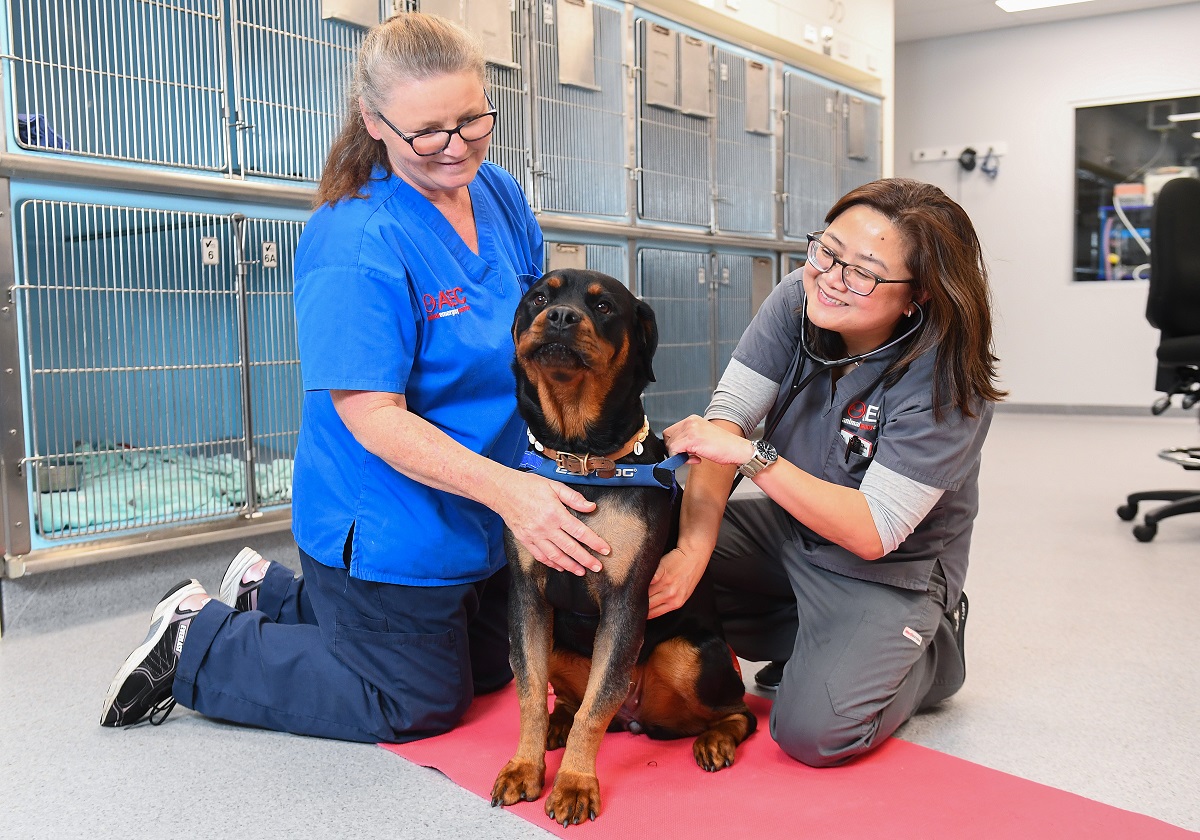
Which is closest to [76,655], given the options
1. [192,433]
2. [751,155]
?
[192,433]

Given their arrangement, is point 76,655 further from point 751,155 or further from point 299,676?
point 751,155

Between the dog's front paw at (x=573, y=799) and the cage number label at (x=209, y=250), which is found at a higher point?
the cage number label at (x=209, y=250)

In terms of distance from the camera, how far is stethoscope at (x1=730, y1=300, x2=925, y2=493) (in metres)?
1.60

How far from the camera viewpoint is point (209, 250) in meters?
2.52

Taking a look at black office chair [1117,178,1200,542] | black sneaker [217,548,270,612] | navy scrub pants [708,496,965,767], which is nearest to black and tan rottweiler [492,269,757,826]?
navy scrub pants [708,496,965,767]

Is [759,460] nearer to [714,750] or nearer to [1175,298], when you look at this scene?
[714,750]

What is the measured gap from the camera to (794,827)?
1348 mm

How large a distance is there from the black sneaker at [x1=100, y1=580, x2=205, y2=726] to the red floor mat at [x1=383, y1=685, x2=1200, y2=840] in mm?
446

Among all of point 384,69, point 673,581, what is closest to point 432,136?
point 384,69

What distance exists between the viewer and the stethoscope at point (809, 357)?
1.60 metres

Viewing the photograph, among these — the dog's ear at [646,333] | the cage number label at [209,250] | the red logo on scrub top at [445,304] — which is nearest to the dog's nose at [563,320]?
the dog's ear at [646,333]

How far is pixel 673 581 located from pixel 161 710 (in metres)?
0.99

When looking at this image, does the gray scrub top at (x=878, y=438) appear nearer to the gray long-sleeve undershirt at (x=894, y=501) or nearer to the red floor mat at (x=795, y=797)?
the gray long-sleeve undershirt at (x=894, y=501)

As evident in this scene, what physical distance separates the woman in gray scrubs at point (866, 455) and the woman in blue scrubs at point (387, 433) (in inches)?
15.5
